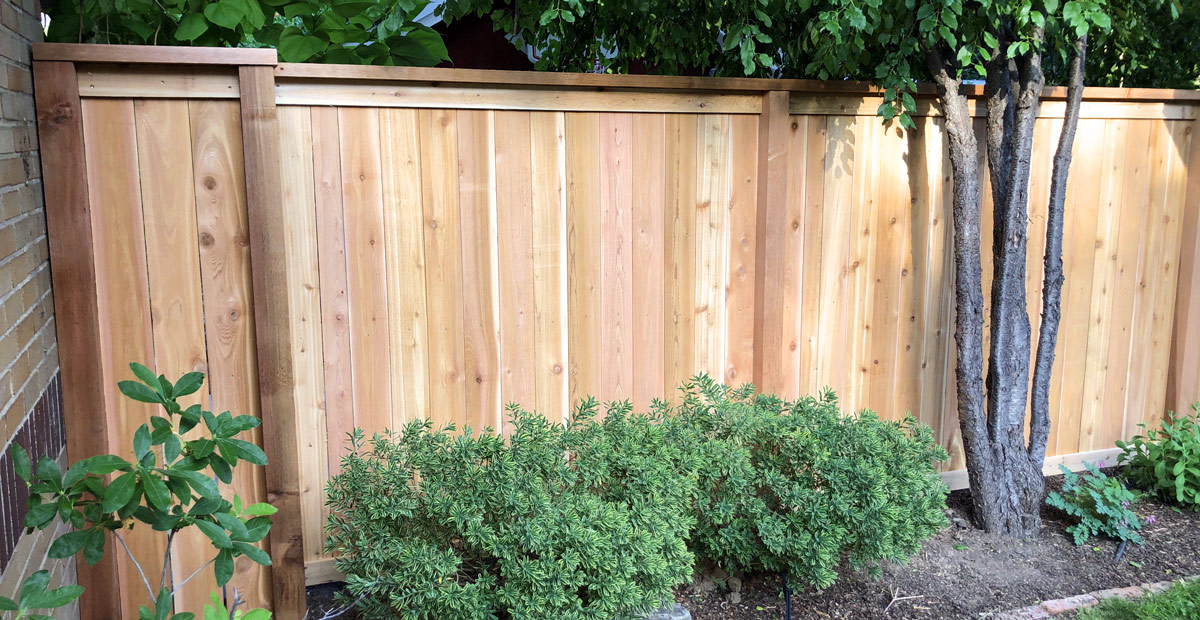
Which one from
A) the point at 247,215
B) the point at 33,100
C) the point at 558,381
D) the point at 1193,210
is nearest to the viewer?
the point at 33,100

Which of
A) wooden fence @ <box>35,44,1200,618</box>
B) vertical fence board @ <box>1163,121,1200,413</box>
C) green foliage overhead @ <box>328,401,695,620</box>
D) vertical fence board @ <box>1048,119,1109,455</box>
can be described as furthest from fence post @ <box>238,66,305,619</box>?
vertical fence board @ <box>1163,121,1200,413</box>

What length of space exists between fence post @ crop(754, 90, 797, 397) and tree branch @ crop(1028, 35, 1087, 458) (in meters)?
1.22

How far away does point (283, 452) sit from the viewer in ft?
9.81

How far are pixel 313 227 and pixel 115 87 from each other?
720 mm

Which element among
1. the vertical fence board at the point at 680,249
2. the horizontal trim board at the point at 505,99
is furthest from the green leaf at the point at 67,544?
the vertical fence board at the point at 680,249

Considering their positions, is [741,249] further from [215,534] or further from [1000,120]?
[215,534]

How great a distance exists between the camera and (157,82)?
108 inches

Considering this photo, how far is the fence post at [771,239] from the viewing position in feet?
11.8

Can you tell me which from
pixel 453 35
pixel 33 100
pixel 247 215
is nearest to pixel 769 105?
pixel 247 215

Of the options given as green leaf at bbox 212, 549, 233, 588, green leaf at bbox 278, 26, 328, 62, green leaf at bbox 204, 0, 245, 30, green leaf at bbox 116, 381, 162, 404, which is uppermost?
green leaf at bbox 204, 0, 245, 30

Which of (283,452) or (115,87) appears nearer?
(115,87)

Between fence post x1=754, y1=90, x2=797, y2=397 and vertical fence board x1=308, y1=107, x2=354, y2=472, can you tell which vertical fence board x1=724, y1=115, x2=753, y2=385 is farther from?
vertical fence board x1=308, y1=107, x2=354, y2=472

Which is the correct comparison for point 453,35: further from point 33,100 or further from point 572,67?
point 33,100

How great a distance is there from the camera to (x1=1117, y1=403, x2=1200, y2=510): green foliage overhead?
13.5 ft
